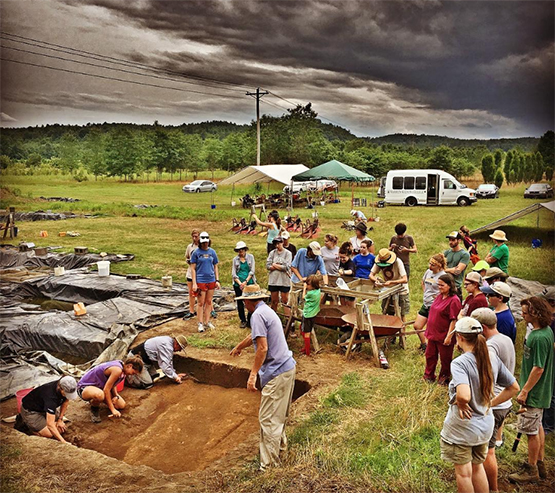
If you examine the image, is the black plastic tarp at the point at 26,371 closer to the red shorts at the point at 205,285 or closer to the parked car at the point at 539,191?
the red shorts at the point at 205,285

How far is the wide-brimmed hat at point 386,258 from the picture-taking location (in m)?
6.20

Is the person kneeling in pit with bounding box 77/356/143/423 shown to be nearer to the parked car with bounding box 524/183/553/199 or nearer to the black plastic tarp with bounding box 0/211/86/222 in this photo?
the parked car with bounding box 524/183/553/199

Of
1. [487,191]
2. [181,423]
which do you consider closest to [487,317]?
[181,423]

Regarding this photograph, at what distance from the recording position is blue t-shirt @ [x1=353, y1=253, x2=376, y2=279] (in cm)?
673

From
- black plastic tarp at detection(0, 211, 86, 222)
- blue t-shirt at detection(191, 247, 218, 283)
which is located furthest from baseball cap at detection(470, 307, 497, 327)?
black plastic tarp at detection(0, 211, 86, 222)

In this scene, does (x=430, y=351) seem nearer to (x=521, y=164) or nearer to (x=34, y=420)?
(x=34, y=420)

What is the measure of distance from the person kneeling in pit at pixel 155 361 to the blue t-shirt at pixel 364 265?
8.50ft

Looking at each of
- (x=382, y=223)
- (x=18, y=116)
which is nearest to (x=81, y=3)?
(x=18, y=116)

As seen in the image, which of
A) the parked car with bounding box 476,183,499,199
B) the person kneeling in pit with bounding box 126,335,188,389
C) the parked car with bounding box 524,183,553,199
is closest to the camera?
the person kneeling in pit with bounding box 126,335,188,389

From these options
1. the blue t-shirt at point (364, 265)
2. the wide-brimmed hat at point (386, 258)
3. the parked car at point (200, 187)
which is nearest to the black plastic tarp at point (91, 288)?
the blue t-shirt at point (364, 265)

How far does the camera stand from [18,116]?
490 inches

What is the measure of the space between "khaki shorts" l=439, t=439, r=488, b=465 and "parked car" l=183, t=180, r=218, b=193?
1502 centimetres

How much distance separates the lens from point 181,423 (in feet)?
16.7

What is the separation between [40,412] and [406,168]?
17635mm
